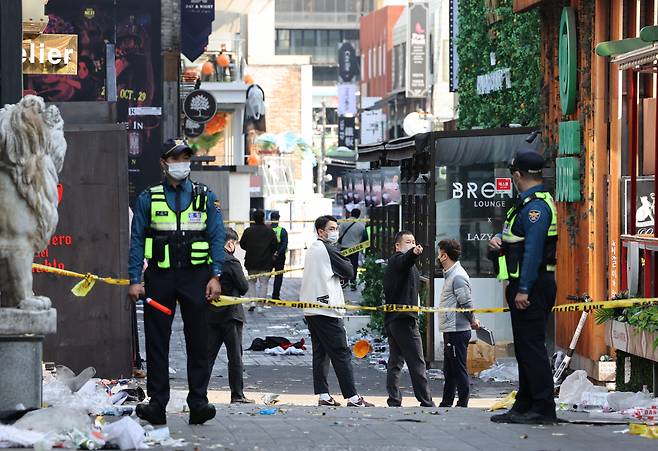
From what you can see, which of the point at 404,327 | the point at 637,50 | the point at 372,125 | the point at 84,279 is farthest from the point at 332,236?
the point at 372,125

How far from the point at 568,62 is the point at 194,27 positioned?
21761 mm

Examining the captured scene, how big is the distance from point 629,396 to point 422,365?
2.51 metres

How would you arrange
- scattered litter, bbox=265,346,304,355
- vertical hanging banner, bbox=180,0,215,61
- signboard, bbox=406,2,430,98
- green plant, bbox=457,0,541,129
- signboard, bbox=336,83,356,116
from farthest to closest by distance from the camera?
signboard, bbox=336,83,356,116, signboard, bbox=406,2,430,98, vertical hanging banner, bbox=180,0,215,61, green plant, bbox=457,0,541,129, scattered litter, bbox=265,346,304,355

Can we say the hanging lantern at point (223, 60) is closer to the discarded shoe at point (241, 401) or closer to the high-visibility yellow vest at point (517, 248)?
the discarded shoe at point (241, 401)

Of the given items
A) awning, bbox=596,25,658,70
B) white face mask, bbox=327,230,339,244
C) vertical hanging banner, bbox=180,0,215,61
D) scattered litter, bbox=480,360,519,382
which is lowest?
scattered litter, bbox=480,360,519,382

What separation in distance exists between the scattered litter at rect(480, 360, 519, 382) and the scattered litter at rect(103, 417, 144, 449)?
9258 millimetres

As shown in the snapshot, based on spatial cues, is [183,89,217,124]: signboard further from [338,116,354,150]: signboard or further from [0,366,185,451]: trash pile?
[338,116,354,150]: signboard

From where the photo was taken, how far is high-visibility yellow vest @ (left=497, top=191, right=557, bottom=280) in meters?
10.9

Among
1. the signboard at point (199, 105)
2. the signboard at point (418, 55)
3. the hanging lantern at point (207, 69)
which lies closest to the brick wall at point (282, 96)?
the signboard at point (418, 55)

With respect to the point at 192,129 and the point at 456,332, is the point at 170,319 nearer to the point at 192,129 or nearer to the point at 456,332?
the point at 456,332

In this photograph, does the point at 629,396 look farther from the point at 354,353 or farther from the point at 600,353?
the point at 354,353

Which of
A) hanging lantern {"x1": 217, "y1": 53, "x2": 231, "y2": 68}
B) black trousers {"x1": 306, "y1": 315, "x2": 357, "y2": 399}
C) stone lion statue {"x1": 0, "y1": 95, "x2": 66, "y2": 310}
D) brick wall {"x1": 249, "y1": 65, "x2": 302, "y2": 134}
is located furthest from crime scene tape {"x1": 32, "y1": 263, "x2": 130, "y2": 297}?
brick wall {"x1": 249, "y1": 65, "x2": 302, "y2": 134}

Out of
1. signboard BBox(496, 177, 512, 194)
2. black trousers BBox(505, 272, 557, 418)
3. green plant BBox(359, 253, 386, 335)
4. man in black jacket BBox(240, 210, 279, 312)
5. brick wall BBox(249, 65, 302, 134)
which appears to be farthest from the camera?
brick wall BBox(249, 65, 302, 134)

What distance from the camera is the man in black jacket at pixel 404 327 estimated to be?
15.0 meters
